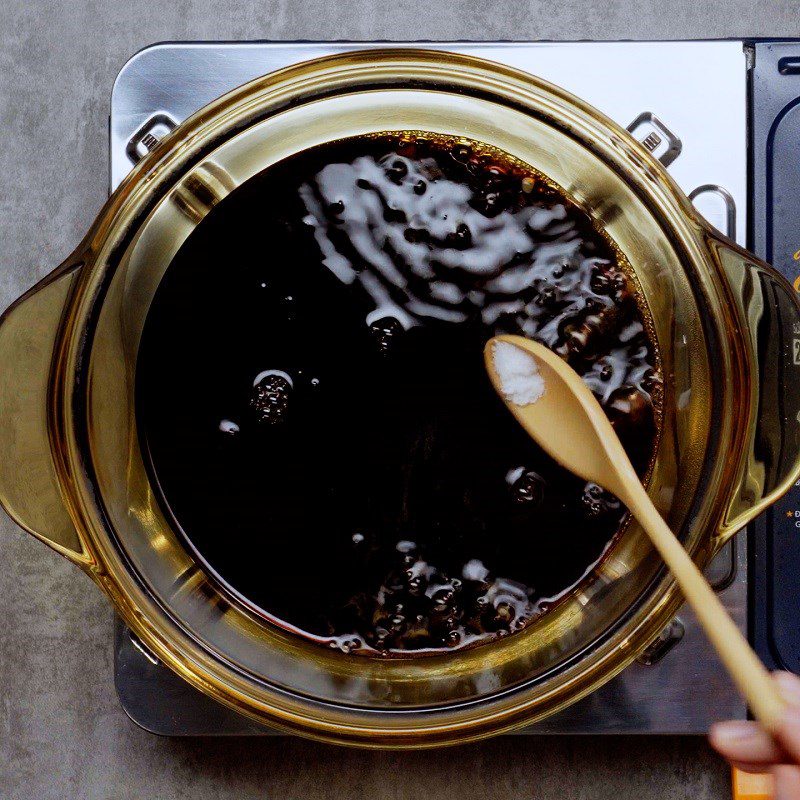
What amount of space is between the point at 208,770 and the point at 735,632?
1.74 ft

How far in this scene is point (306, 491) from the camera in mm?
630

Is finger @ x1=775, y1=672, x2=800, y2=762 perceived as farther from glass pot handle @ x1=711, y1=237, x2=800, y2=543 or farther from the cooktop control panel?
the cooktop control panel

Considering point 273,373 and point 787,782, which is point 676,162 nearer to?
point 273,373

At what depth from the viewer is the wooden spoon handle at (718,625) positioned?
443 mm

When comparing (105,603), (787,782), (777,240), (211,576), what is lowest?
(105,603)

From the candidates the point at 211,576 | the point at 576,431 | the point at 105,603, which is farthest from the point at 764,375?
the point at 105,603

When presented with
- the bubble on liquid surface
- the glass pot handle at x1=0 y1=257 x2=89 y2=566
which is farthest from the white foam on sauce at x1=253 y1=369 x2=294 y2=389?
the glass pot handle at x1=0 y1=257 x2=89 y2=566

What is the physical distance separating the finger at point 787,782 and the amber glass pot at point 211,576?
164 mm

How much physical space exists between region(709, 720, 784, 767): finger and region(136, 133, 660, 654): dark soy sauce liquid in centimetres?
19

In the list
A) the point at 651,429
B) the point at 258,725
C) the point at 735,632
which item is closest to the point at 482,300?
the point at 651,429

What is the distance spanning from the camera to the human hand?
414 millimetres

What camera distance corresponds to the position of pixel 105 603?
80cm

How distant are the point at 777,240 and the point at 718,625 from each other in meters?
0.38

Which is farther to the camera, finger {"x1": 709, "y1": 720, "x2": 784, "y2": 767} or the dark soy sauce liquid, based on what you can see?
the dark soy sauce liquid
